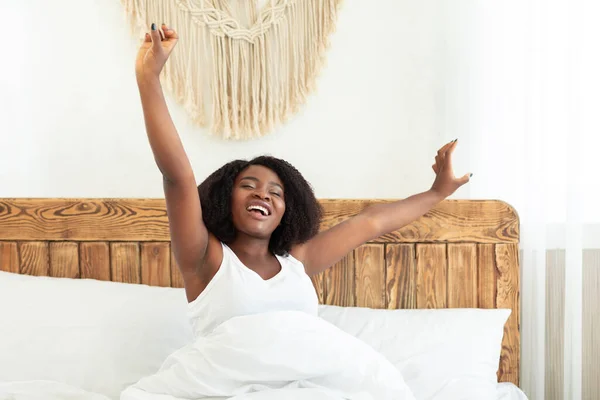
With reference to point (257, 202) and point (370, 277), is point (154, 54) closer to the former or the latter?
point (257, 202)

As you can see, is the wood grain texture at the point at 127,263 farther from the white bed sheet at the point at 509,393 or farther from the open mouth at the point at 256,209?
the white bed sheet at the point at 509,393

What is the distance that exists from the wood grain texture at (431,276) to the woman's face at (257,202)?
554mm

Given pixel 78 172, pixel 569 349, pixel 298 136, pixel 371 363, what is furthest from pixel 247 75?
pixel 569 349

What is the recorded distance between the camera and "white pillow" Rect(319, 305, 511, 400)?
1.49 m

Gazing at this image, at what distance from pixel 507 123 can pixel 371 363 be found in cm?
89

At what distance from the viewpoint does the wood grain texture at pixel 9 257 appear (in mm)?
1832

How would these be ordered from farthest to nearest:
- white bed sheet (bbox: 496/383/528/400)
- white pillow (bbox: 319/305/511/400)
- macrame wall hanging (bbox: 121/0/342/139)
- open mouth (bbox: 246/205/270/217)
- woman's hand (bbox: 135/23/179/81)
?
macrame wall hanging (bbox: 121/0/342/139), white bed sheet (bbox: 496/383/528/400), white pillow (bbox: 319/305/511/400), open mouth (bbox: 246/205/270/217), woman's hand (bbox: 135/23/179/81)

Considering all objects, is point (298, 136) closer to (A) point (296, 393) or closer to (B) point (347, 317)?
(B) point (347, 317)

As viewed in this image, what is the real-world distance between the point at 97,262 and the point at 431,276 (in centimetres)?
91

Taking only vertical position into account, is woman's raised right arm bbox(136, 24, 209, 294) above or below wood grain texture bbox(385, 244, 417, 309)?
above

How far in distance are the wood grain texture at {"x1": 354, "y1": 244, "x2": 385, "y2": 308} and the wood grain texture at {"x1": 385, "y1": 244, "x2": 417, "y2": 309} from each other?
0.02 metres

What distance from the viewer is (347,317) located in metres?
1.68

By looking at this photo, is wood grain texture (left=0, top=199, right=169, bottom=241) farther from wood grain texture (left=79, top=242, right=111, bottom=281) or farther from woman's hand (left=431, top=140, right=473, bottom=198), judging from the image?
woman's hand (left=431, top=140, right=473, bottom=198)

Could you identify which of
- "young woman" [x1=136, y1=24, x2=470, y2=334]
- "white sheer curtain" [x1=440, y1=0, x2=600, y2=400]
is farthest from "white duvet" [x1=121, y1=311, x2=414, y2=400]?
"white sheer curtain" [x1=440, y1=0, x2=600, y2=400]
